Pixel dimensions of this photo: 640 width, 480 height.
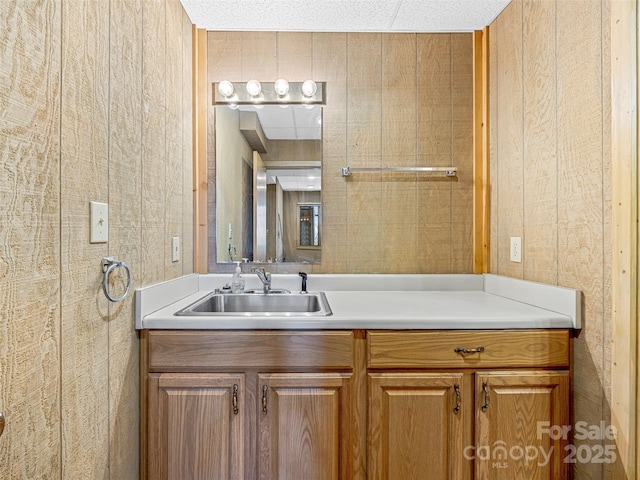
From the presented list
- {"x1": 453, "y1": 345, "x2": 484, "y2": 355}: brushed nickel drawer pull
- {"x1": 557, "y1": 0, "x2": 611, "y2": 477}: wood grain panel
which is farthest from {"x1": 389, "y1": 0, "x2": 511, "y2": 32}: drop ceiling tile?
{"x1": 453, "y1": 345, "x2": 484, "y2": 355}: brushed nickel drawer pull

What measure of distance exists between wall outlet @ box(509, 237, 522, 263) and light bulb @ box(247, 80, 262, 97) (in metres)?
1.49

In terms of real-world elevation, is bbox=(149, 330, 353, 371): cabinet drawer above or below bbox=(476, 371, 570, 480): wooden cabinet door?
above

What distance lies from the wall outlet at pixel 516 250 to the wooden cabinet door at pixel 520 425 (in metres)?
0.54

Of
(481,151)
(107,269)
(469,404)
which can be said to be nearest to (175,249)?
(107,269)

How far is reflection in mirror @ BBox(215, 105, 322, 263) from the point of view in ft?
6.46

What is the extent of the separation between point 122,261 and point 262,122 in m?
1.12

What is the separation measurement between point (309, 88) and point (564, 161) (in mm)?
1235

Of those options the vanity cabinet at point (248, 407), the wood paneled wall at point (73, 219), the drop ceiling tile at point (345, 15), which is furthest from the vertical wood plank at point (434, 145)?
the wood paneled wall at point (73, 219)

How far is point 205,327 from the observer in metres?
1.31

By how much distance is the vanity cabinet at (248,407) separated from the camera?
1296 millimetres

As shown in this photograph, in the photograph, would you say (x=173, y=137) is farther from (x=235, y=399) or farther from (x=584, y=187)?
(x=584, y=187)

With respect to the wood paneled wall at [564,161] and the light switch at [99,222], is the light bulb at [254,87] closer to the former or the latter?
the light switch at [99,222]

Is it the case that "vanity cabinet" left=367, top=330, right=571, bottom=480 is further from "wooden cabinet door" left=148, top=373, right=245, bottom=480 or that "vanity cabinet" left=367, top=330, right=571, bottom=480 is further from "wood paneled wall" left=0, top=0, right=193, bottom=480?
"wood paneled wall" left=0, top=0, right=193, bottom=480

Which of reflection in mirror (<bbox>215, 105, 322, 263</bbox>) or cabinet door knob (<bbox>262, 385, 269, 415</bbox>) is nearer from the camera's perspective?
cabinet door knob (<bbox>262, 385, 269, 415</bbox>)
